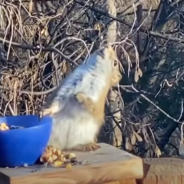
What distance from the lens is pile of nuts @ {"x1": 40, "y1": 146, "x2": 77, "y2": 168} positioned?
225 cm

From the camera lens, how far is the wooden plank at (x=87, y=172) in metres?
2.09

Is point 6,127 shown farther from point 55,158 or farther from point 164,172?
point 164,172

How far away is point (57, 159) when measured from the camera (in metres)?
2.29

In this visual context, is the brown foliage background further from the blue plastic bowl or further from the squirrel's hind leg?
the blue plastic bowl

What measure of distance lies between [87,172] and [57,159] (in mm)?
161

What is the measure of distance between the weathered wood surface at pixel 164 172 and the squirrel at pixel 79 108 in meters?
0.49

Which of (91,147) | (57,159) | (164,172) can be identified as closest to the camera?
(164,172)

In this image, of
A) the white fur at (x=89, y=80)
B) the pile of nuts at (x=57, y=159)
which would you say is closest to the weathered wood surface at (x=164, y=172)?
the pile of nuts at (x=57, y=159)

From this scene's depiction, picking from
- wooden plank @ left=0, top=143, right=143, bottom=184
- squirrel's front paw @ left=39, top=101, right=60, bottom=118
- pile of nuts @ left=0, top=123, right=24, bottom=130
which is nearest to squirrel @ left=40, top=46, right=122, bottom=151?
squirrel's front paw @ left=39, top=101, right=60, bottom=118

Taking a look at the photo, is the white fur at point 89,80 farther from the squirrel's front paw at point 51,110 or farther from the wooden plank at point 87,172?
the wooden plank at point 87,172

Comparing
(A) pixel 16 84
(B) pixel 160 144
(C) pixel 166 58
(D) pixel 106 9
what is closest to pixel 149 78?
(C) pixel 166 58

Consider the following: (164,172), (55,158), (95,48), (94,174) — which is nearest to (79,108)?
(55,158)

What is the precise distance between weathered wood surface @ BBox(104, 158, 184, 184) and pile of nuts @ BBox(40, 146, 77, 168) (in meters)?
0.28

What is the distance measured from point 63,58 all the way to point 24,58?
0.34 metres
